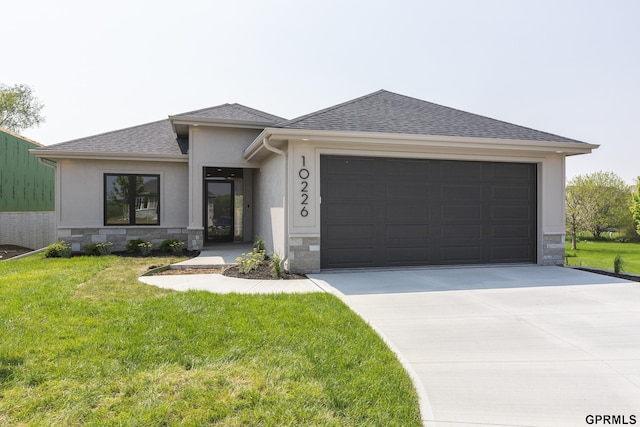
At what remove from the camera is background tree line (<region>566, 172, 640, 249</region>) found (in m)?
25.5

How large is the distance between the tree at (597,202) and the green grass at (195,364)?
26.2 meters

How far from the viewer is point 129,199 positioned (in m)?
12.0

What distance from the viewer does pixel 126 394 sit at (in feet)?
9.67

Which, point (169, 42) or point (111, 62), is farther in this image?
point (111, 62)

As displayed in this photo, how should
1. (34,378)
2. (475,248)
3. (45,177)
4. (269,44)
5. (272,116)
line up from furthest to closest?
(45,177) < (272,116) < (269,44) < (475,248) < (34,378)

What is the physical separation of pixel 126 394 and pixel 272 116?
11575 mm

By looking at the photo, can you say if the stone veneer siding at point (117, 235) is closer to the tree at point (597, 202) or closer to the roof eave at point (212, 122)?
the roof eave at point (212, 122)

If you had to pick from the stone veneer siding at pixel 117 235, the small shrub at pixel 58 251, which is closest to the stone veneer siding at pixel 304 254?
the stone veneer siding at pixel 117 235

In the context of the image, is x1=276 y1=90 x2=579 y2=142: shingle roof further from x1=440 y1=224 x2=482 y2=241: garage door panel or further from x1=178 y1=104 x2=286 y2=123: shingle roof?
Answer: x1=178 y1=104 x2=286 y2=123: shingle roof

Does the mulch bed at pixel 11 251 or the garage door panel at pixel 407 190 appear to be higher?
the garage door panel at pixel 407 190

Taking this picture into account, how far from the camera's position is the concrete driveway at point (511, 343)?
286 cm

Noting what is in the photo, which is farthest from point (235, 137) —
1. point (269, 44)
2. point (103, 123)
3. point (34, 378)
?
point (103, 123)

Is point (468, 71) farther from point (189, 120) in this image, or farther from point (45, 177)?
point (45, 177)

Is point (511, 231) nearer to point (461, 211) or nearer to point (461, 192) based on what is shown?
point (461, 211)
